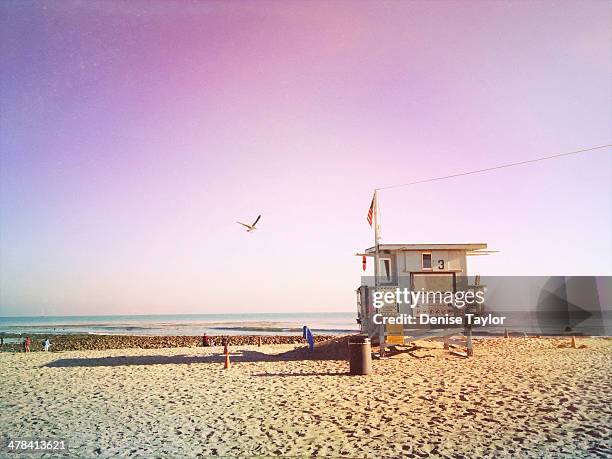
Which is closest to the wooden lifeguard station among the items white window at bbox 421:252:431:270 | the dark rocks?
white window at bbox 421:252:431:270

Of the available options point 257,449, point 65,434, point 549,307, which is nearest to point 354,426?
point 257,449

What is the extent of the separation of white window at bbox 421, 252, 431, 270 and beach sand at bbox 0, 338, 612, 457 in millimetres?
3992

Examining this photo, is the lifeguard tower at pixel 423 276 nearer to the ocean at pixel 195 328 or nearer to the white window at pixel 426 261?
the white window at pixel 426 261

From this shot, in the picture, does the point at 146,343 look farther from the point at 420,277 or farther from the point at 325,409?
the point at 325,409

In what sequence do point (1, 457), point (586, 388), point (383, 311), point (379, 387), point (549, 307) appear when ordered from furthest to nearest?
point (549, 307), point (383, 311), point (379, 387), point (586, 388), point (1, 457)

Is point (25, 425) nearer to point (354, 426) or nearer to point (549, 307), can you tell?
point (354, 426)

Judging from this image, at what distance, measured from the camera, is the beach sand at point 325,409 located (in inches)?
296

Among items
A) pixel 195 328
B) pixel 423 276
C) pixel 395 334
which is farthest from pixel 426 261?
pixel 195 328

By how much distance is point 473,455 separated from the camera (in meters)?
6.86

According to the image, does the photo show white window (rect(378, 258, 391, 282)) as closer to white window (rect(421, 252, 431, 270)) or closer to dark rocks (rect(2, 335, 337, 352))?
white window (rect(421, 252, 431, 270))

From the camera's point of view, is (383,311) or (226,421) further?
(383,311)

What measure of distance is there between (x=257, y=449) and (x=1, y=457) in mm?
4448

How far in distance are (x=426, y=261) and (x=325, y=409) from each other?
34.9 ft

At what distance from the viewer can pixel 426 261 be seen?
1903cm
